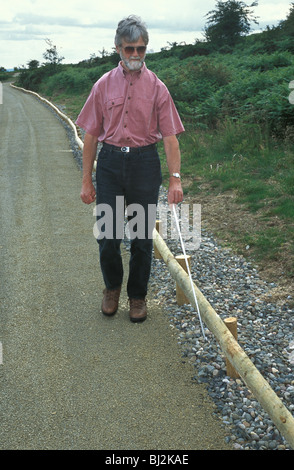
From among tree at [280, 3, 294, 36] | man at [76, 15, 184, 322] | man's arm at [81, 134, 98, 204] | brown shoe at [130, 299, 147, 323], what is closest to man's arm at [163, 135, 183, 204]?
man at [76, 15, 184, 322]

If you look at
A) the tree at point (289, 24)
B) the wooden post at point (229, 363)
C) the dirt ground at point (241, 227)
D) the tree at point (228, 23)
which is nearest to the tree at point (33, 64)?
the tree at point (228, 23)

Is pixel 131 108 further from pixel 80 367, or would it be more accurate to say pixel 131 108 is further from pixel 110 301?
pixel 80 367

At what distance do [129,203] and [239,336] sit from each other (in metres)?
1.38

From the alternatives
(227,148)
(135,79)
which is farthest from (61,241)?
(227,148)

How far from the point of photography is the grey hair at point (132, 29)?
3676 mm

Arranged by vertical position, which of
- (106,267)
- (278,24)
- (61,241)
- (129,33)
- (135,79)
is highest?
(278,24)

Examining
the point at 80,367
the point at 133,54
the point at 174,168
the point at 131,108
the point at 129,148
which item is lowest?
the point at 80,367

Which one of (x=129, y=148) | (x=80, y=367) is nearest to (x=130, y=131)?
(x=129, y=148)

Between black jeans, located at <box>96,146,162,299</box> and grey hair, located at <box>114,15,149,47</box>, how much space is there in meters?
0.81

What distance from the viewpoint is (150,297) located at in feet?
16.4

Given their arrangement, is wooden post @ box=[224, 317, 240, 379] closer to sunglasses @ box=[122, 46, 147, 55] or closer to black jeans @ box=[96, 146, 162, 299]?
black jeans @ box=[96, 146, 162, 299]

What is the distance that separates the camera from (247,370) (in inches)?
123
